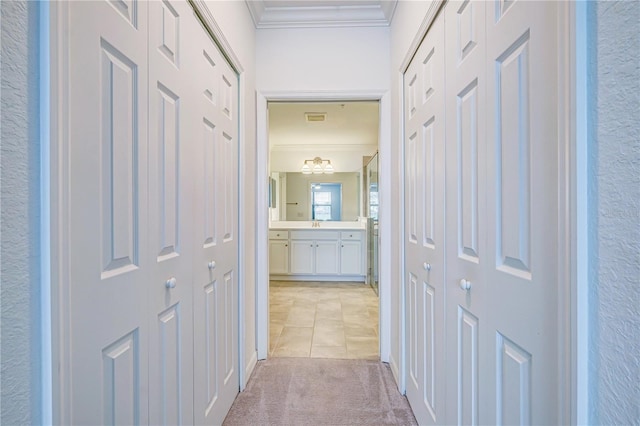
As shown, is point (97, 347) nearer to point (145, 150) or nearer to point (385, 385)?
point (145, 150)

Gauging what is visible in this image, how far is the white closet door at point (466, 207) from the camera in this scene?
1.04 m

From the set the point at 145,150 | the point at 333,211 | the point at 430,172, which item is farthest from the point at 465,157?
the point at 333,211

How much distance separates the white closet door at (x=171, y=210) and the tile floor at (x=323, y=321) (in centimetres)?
144

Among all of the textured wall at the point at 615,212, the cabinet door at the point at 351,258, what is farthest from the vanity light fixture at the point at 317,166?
the textured wall at the point at 615,212

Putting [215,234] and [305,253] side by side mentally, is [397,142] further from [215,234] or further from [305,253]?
[305,253]

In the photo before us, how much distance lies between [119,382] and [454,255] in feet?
3.73

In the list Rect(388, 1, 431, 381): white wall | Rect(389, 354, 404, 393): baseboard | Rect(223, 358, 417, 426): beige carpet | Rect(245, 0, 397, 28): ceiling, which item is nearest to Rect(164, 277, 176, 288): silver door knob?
Rect(223, 358, 417, 426): beige carpet

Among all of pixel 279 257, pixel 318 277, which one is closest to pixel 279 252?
pixel 279 257

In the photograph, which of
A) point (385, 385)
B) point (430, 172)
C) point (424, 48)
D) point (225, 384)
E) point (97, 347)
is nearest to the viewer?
point (97, 347)

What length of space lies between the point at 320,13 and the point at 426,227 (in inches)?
68.1

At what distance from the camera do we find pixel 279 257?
5.23m

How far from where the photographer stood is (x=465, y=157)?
1.15m

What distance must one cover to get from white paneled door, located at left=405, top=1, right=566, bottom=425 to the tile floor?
136 cm

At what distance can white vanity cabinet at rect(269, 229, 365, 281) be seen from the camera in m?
5.13
